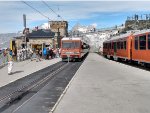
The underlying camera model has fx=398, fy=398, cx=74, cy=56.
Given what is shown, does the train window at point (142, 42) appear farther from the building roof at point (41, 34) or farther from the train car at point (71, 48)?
the building roof at point (41, 34)

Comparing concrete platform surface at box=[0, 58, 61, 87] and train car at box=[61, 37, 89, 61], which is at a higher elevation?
train car at box=[61, 37, 89, 61]

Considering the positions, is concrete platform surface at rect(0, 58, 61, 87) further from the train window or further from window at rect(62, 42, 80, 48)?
window at rect(62, 42, 80, 48)

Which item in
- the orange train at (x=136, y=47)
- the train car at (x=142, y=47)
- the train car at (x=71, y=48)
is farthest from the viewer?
the train car at (x=71, y=48)

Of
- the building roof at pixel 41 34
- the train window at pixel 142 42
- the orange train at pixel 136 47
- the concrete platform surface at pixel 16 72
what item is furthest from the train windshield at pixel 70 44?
the building roof at pixel 41 34

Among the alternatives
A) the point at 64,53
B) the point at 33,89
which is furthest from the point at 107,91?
the point at 64,53

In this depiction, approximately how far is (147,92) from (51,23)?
13338 centimetres

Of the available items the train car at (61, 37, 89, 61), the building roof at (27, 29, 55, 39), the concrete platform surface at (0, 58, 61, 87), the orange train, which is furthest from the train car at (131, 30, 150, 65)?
the building roof at (27, 29, 55, 39)

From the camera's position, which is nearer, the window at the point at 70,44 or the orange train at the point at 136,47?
the orange train at the point at 136,47

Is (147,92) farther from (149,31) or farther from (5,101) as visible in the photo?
(149,31)

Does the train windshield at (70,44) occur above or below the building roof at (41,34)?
below

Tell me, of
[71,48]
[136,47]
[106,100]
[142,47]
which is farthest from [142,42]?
[71,48]

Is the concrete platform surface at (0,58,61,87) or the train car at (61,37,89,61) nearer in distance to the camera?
the concrete platform surface at (0,58,61,87)

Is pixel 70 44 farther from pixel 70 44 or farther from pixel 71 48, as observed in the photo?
pixel 71 48

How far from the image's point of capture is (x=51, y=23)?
481 ft
